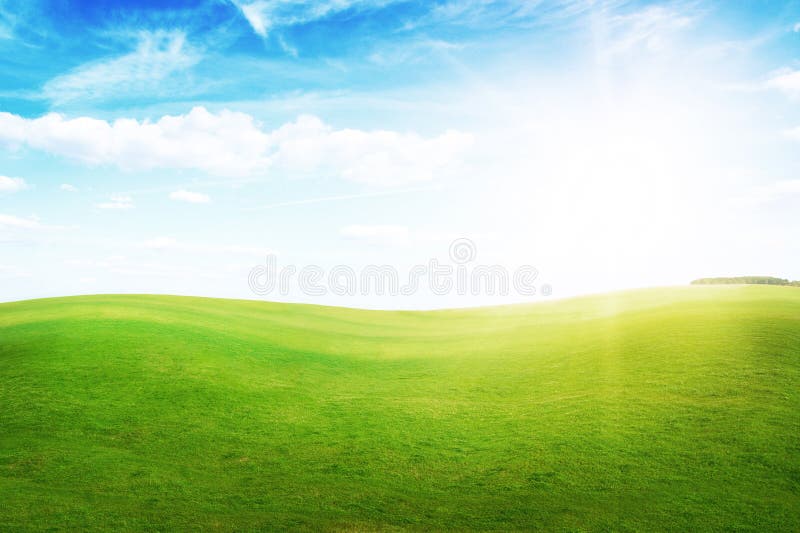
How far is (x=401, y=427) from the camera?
17938mm

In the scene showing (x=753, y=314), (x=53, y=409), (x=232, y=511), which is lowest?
(x=232, y=511)

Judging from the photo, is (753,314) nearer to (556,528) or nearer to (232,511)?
(556,528)

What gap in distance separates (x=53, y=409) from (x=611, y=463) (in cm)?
1834

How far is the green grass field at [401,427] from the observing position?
41.5 ft

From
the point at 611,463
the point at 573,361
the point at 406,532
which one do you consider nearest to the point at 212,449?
the point at 406,532

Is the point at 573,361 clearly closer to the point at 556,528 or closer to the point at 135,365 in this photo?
the point at 556,528

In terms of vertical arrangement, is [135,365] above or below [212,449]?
above

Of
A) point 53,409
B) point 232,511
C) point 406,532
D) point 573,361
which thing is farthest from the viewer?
point 573,361

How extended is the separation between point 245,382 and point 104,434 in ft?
19.1

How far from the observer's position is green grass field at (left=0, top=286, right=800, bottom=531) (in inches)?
498

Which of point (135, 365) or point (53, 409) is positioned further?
point (135, 365)

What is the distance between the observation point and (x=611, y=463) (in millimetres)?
14578

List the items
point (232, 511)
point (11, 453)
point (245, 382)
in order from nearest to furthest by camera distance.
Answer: point (232, 511), point (11, 453), point (245, 382)

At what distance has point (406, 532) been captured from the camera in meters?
11.8
